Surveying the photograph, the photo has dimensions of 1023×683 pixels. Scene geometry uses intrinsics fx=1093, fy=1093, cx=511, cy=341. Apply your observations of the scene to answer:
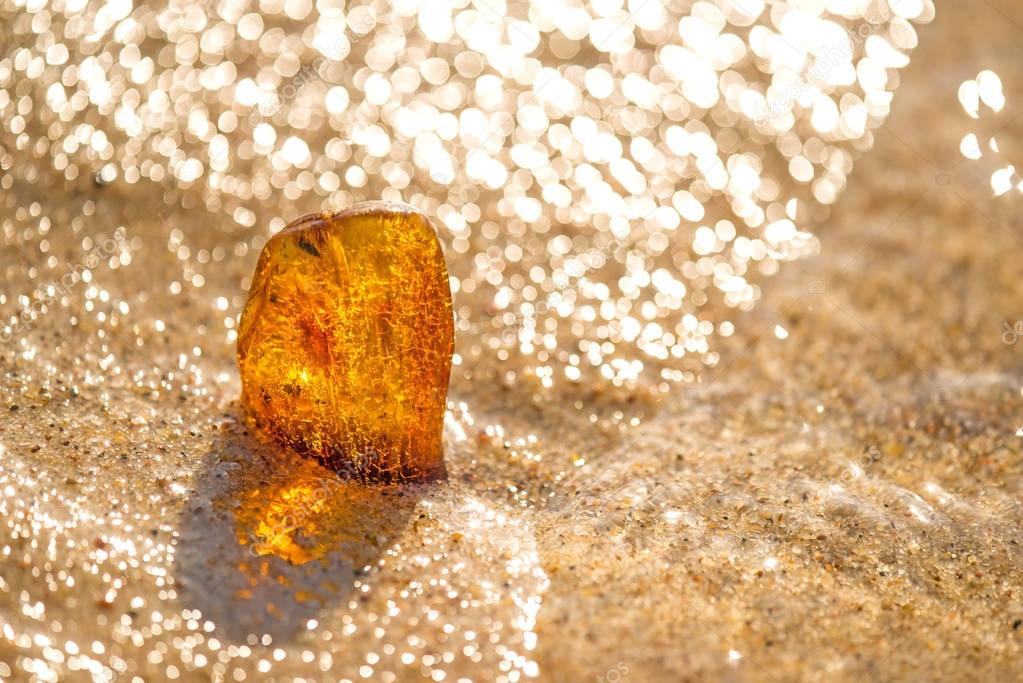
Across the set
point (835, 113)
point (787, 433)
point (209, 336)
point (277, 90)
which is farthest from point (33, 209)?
point (835, 113)

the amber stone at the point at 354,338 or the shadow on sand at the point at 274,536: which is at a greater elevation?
the amber stone at the point at 354,338

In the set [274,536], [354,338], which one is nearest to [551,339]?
[354,338]

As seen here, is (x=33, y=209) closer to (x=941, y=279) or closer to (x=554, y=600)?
(x=554, y=600)

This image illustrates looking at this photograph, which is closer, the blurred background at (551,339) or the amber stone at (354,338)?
the blurred background at (551,339)

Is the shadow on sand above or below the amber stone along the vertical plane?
below

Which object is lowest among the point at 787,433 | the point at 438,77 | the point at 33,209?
the point at 787,433
